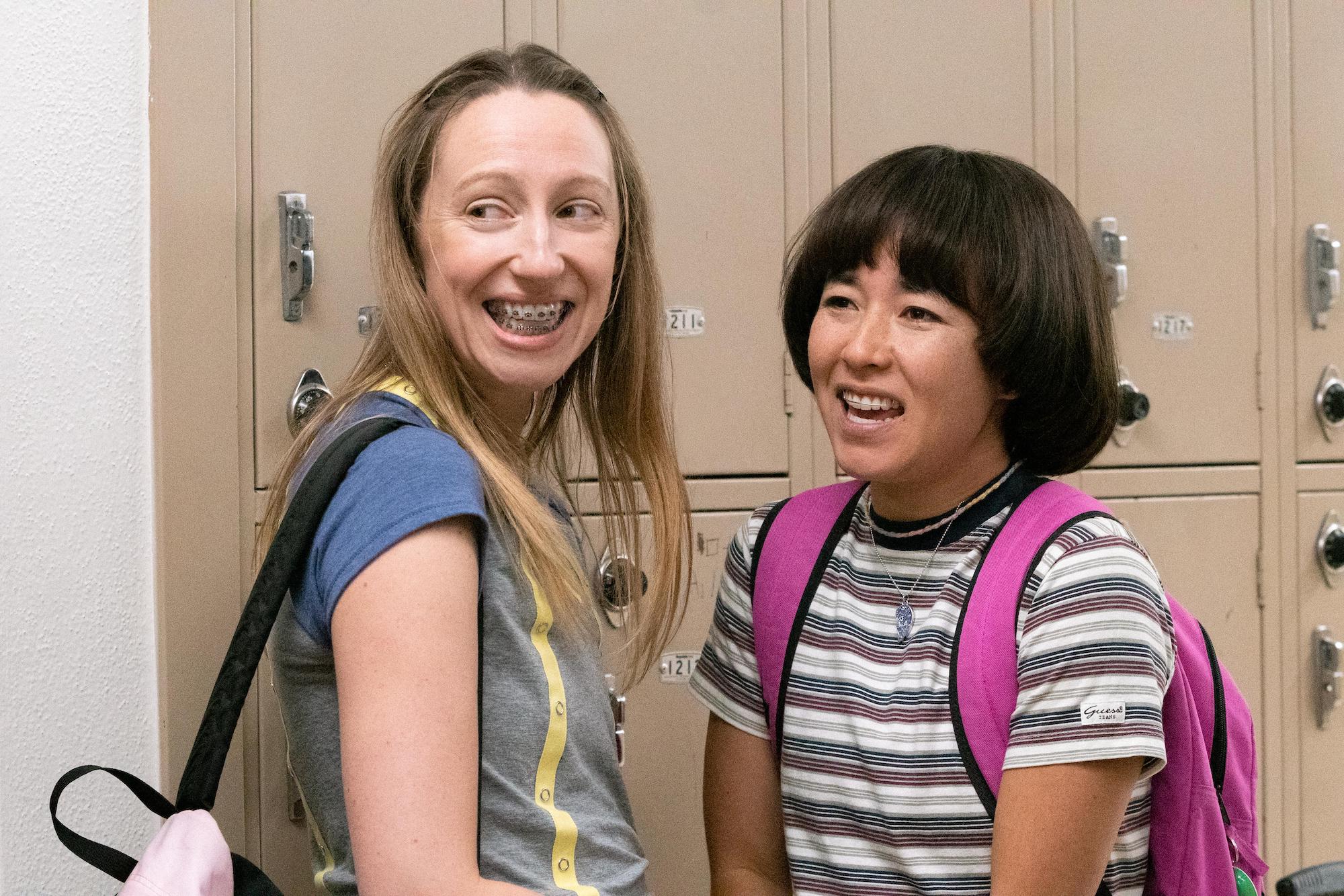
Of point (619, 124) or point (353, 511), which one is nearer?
point (353, 511)

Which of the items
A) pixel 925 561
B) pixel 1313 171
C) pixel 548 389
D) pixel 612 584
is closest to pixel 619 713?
pixel 612 584

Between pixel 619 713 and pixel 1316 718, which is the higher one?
pixel 619 713

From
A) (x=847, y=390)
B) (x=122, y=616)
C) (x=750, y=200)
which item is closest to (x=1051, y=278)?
(x=847, y=390)

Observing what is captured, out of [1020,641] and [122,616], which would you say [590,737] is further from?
[122,616]

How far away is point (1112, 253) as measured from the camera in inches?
82.0

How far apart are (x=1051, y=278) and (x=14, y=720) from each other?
1.24 m

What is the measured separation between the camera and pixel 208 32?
155 cm

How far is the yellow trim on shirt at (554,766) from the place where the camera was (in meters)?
0.99

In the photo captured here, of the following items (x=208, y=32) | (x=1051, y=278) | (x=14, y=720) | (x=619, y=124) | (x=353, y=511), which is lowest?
(x=14, y=720)

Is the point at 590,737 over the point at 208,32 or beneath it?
beneath

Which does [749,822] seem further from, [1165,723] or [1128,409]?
[1128,409]

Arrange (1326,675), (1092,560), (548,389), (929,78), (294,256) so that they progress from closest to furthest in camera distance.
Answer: (1092,560) < (548,389) < (294,256) < (929,78) < (1326,675)

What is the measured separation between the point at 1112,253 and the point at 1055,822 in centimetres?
134

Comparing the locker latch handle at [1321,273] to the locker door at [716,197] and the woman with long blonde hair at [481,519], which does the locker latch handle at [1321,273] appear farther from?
the woman with long blonde hair at [481,519]
